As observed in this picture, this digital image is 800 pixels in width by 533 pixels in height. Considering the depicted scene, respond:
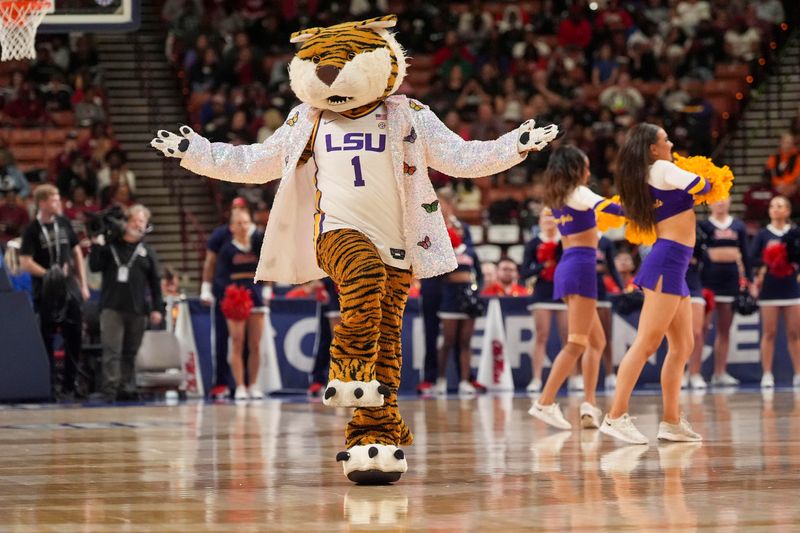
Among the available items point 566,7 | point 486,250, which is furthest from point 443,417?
point 566,7

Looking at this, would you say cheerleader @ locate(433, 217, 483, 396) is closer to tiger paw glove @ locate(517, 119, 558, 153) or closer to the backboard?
the backboard

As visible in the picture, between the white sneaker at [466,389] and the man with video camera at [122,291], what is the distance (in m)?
3.04

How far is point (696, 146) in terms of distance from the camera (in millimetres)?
20266

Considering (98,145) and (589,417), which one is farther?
(98,145)

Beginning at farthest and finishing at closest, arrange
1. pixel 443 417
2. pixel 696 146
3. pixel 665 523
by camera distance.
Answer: pixel 696 146 → pixel 443 417 → pixel 665 523

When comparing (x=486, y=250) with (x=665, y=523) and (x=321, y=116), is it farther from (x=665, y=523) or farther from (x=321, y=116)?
(x=665, y=523)

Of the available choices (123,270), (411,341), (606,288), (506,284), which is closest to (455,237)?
(411,341)

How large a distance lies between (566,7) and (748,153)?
12.8ft

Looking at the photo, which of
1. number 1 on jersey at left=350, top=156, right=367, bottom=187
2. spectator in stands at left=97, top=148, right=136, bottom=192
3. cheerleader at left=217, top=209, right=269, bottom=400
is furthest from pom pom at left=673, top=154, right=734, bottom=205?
spectator in stands at left=97, top=148, right=136, bottom=192

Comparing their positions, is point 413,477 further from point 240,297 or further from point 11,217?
point 11,217

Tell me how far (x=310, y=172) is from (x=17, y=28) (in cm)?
374

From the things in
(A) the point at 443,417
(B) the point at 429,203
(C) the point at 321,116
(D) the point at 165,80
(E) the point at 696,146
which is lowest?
(A) the point at 443,417

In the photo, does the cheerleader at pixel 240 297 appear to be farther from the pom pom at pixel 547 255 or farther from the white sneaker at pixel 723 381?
the white sneaker at pixel 723 381

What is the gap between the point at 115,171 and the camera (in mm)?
18641
